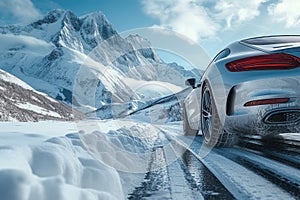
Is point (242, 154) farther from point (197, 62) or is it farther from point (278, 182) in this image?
point (197, 62)

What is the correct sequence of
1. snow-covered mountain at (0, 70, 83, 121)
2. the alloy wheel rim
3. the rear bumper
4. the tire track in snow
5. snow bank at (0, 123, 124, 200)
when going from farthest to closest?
snow-covered mountain at (0, 70, 83, 121) < the alloy wheel rim < the rear bumper < the tire track in snow < snow bank at (0, 123, 124, 200)

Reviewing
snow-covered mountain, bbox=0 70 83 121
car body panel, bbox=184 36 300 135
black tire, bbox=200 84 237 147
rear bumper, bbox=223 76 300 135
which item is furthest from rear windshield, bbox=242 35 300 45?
snow-covered mountain, bbox=0 70 83 121

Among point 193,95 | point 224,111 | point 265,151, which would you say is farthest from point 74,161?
point 193,95

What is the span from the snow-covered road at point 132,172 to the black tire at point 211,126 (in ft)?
0.78

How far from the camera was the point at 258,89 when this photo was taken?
3.12 metres

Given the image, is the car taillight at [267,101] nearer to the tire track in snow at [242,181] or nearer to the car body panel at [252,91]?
the car body panel at [252,91]

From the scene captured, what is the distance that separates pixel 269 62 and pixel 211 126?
1.27 metres

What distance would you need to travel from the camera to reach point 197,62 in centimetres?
565

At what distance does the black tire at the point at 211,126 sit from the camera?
3.89m

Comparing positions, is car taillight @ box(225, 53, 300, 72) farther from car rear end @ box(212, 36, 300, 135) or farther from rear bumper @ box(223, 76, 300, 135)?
rear bumper @ box(223, 76, 300, 135)

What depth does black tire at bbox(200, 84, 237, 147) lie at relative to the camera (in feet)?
12.8

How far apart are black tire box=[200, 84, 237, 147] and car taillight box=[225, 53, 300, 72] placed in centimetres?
73

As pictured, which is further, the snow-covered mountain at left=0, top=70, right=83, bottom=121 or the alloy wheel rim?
the snow-covered mountain at left=0, top=70, right=83, bottom=121

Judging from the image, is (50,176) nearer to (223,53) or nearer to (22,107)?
(223,53)
